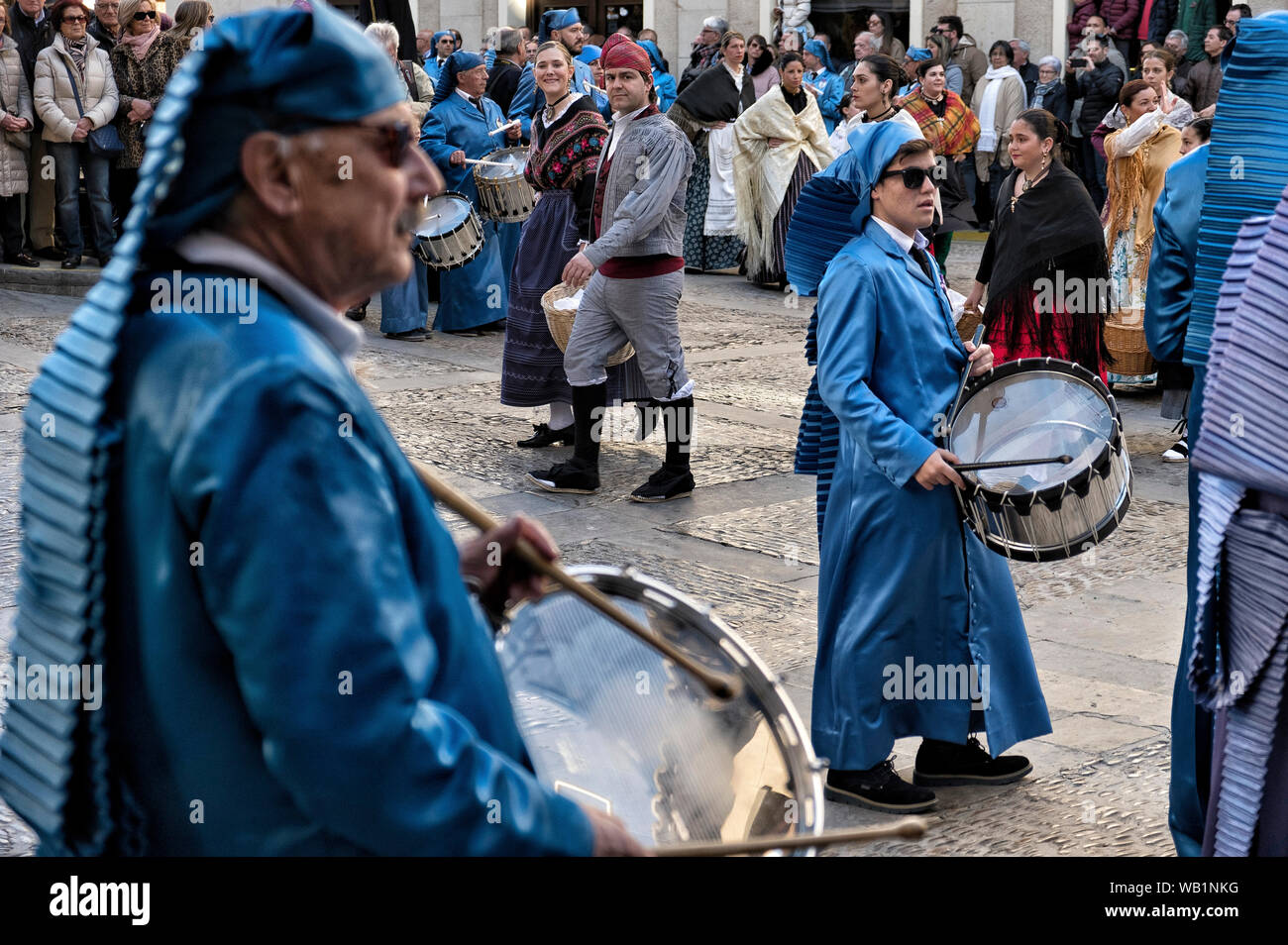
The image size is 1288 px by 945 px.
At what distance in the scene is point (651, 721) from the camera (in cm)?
210

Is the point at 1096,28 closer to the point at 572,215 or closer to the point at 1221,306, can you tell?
the point at 572,215

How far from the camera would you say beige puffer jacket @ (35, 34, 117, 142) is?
1309 centimetres

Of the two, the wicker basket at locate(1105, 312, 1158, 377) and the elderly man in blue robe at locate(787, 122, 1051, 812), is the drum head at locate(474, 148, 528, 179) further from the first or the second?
the elderly man in blue robe at locate(787, 122, 1051, 812)

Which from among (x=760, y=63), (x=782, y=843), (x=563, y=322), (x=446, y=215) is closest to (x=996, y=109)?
(x=760, y=63)

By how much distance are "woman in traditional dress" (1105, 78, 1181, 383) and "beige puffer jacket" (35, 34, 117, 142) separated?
8.18 m

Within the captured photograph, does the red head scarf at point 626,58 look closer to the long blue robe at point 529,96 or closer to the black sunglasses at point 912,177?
the black sunglasses at point 912,177

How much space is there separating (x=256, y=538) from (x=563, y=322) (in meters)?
6.48

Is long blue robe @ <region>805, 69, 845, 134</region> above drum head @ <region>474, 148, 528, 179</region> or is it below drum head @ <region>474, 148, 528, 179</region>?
above

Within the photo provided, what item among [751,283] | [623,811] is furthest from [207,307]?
[751,283]

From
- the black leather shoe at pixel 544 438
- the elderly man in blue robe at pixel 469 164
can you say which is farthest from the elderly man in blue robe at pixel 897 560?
the elderly man in blue robe at pixel 469 164

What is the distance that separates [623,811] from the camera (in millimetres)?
2000

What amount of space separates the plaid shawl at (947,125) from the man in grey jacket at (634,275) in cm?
682

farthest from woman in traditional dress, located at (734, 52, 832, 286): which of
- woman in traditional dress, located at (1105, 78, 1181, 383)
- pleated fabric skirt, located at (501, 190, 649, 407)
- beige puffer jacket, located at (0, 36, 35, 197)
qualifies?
beige puffer jacket, located at (0, 36, 35, 197)

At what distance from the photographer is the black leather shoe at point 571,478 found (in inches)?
305
